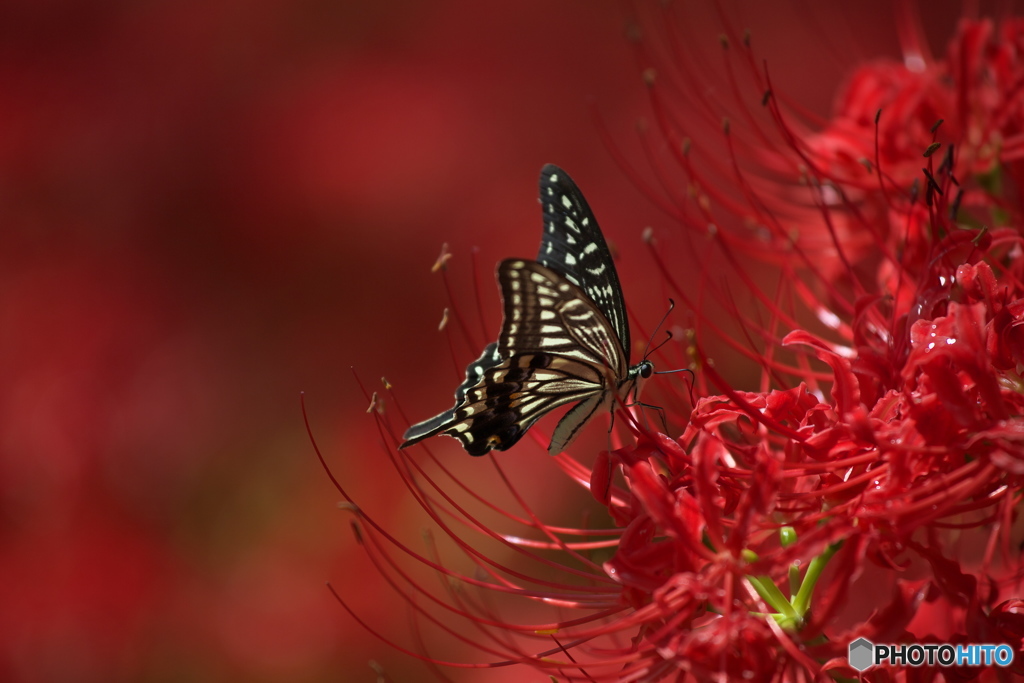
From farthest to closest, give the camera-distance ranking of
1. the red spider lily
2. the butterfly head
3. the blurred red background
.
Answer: the blurred red background < the butterfly head < the red spider lily

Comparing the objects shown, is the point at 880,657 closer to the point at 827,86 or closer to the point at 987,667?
the point at 987,667

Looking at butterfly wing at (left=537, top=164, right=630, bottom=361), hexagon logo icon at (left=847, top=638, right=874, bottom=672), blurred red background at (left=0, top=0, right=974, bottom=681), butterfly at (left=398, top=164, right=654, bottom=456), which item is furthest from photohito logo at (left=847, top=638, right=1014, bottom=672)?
blurred red background at (left=0, top=0, right=974, bottom=681)

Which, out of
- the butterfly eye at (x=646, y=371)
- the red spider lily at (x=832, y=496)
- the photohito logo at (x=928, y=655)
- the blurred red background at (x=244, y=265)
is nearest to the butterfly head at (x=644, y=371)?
the butterfly eye at (x=646, y=371)

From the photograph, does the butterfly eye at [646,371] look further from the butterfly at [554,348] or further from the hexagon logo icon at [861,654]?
the hexagon logo icon at [861,654]

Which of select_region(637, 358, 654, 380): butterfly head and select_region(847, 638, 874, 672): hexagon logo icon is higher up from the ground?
select_region(637, 358, 654, 380): butterfly head

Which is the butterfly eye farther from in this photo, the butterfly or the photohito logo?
the photohito logo

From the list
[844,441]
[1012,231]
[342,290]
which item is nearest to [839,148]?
[1012,231]

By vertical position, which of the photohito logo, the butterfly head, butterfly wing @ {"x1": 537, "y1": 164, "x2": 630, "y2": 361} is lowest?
the photohito logo
